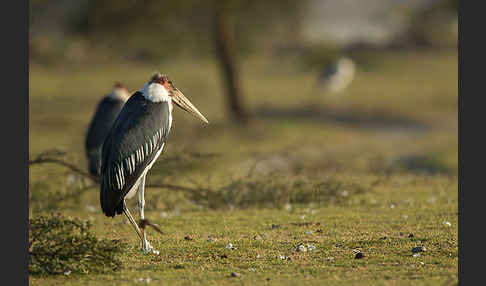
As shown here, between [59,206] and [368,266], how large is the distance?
22.7 feet

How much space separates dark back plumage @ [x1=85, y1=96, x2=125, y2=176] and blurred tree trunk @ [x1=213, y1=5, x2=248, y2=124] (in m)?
12.6

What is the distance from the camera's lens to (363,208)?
11.4 m

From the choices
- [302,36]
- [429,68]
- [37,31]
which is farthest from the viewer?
[302,36]

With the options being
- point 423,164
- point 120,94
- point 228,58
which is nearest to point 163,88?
point 120,94

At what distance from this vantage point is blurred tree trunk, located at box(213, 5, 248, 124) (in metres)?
25.3

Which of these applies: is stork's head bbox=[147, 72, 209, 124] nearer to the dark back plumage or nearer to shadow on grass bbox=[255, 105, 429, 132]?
the dark back plumage

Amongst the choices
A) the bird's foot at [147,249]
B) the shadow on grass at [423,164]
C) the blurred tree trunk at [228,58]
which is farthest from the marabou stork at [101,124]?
the blurred tree trunk at [228,58]

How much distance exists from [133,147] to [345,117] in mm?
24405

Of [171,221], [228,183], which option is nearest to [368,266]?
[171,221]

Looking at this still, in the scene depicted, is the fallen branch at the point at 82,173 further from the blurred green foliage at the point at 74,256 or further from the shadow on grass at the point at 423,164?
the shadow on grass at the point at 423,164

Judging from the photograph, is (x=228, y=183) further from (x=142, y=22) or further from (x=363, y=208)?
(x=142, y=22)

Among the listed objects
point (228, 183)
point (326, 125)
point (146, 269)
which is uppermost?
point (326, 125)

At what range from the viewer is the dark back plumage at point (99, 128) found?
40.5 ft

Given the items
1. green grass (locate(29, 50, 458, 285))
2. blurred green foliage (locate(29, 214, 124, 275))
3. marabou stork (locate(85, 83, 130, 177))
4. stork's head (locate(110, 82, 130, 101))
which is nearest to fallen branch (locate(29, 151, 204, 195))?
green grass (locate(29, 50, 458, 285))
